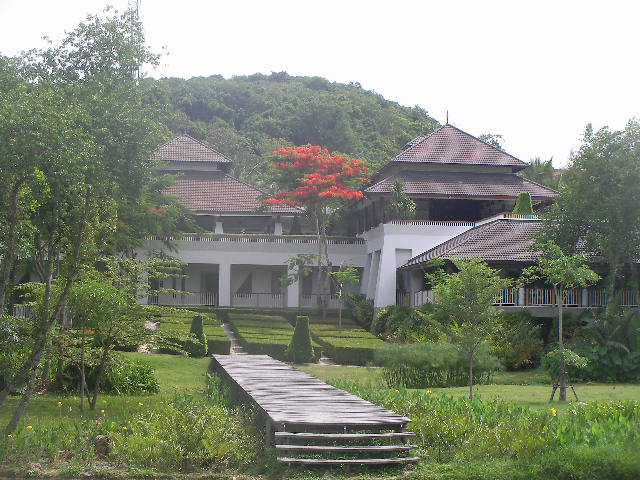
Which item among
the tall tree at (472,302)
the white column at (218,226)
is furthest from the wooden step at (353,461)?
the white column at (218,226)

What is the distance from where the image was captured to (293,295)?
138 feet

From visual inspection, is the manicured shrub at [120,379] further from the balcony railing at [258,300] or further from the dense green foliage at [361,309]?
the balcony railing at [258,300]

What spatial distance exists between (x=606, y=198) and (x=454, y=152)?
12903 mm

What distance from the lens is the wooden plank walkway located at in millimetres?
11430

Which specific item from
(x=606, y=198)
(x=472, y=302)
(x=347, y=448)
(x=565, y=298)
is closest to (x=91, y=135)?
(x=472, y=302)

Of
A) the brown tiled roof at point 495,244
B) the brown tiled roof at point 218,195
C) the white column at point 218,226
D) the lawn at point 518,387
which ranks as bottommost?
the lawn at point 518,387

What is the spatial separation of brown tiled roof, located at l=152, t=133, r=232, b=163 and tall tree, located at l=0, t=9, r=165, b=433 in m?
17.9

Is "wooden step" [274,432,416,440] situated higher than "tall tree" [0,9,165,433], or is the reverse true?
"tall tree" [0,9,165,433]

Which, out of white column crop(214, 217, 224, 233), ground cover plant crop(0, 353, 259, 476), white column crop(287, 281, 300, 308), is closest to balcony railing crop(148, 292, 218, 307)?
white column crop(214, 217, 224, 233)

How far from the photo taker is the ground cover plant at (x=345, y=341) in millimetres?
28547

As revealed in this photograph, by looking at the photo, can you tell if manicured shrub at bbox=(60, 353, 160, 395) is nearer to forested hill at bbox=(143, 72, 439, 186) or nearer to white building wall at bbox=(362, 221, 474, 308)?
white building wall at bbox=(362, 221, 474, 308)

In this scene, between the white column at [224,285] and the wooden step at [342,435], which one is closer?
the wooden step at [342,435]

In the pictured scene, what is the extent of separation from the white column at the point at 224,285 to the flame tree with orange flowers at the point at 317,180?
389 cm

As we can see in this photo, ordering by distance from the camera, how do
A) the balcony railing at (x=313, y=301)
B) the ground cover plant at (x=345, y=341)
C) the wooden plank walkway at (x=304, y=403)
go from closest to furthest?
the wooden plank walkway at (x=304, y=403)
the ground cover plant at (x=345, y=341)
the balcony railing at (x=313, y=301)
